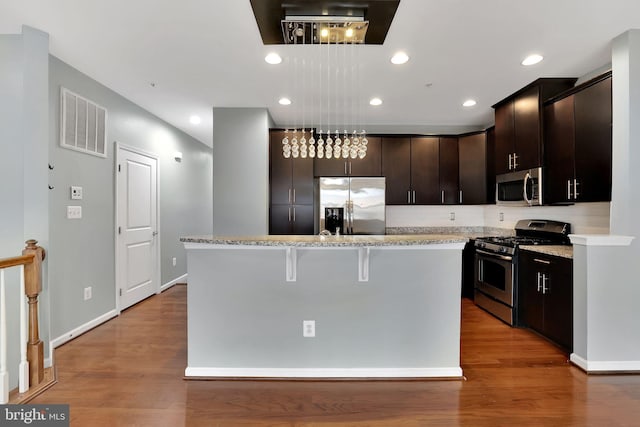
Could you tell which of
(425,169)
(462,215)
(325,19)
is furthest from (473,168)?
(325,19)

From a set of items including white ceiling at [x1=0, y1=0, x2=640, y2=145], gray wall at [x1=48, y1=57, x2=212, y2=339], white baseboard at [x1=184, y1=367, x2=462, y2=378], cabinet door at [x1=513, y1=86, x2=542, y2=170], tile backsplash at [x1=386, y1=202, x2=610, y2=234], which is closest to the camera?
white ceiling at [x1=0, y1=0, x2=640, y2=145]

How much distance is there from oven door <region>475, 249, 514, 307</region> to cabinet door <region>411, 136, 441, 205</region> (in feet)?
3.75

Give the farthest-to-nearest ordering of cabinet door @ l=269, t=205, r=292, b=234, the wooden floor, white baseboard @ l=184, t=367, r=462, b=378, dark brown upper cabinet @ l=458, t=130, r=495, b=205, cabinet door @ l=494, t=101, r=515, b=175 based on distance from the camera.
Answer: dark brown upper cabinet @ l=458, t=130, r=495, b=205, cabinet door @ l=269, t=205, r=292, b=234, cabinet door @ l=494, t=101, r=515, b=175, white baseboard @ l=184, t=367, r=462, b=378, the wooden floor

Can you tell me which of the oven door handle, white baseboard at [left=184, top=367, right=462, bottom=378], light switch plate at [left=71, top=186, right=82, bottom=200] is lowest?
white baseboard at [left=184, top=367, right=462, bottom=378]

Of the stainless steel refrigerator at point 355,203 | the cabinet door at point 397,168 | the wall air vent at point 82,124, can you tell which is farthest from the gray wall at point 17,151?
the cabinet door at point 397,168

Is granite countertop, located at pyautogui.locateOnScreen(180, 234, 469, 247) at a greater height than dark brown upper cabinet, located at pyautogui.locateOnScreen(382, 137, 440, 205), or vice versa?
dark brown upper cabinet, located at pyautogui.locateOnScreen(382, 137, 440, 205)

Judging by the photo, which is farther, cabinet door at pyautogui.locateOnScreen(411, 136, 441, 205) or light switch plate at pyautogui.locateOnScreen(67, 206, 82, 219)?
cabinet door at pyautogui.locateOnScreen(411, 136, 441, 205)

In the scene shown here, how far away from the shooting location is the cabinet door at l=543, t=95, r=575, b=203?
2922mm

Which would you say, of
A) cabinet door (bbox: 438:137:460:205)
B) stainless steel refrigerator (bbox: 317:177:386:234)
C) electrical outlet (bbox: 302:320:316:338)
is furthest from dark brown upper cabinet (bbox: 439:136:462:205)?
electrical outlet (bbox: 302:320:316:338)

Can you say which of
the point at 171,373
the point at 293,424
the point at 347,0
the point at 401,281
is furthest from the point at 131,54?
the point at 293,424

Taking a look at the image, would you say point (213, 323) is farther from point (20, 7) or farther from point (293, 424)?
point (20, 7)

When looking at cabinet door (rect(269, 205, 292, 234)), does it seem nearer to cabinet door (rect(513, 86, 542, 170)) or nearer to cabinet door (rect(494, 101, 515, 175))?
cabinet door (rect(494, 101, 515, 175))

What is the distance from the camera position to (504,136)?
150 inches

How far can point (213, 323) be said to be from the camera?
7.60ft
